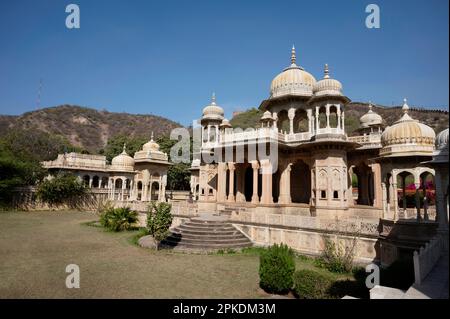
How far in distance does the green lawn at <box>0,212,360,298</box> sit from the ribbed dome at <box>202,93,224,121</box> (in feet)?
48.6

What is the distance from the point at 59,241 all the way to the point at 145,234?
17.9ft

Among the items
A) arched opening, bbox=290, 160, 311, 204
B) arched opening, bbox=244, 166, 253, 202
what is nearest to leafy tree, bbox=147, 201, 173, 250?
arched opening, bbox=244, 166, 253, 202

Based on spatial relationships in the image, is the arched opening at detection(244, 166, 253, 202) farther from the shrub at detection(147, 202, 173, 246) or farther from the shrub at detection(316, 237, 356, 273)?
the shrub at detection(316, 237, 356, 273)

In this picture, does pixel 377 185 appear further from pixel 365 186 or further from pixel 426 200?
pixel 426 200

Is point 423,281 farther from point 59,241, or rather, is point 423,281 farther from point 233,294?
point 59,241

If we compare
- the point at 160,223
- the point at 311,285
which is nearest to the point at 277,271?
the point at 311,285

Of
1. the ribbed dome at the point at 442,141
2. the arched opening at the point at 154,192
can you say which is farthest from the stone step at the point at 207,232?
the arched opening at the point at 154,192

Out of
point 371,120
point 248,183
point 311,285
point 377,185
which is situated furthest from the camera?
point 248,183

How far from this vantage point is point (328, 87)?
21.1 m

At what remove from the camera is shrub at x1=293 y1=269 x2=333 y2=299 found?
903cm

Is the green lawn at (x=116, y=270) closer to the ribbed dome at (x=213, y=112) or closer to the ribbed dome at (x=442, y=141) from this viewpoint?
the ribbed dome at (x=442, y=141)

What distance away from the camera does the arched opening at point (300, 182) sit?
2562 cm

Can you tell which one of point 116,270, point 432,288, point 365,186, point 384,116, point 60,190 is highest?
point 384,116

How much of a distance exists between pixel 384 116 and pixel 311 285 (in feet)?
309
